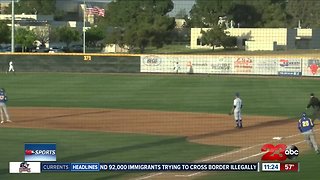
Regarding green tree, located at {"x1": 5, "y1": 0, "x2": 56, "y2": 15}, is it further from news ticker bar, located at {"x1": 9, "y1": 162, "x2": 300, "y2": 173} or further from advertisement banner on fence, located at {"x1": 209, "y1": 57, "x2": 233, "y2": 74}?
news ticker bar, located at {"x1": 9, "y1": 162, "x2": 300, "y2": 173}

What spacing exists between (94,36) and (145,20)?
2243 cm

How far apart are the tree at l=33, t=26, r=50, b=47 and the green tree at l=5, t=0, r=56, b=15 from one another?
3.55 ft

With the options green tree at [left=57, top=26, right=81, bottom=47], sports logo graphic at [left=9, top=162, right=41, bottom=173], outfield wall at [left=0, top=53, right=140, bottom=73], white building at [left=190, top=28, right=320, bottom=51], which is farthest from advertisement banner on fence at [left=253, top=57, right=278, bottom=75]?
sports logo graphic at [left=9, top=162, right=41, bottom=173]

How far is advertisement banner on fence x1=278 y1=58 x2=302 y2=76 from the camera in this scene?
105 feet

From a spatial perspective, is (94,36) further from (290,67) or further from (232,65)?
(290,67)

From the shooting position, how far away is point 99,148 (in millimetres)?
13406

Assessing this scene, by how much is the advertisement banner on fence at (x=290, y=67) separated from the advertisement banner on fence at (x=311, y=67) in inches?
11.5

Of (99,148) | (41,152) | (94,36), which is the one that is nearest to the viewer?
(41,152)

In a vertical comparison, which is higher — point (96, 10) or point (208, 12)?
point (96, 10)

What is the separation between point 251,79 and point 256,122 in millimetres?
14783

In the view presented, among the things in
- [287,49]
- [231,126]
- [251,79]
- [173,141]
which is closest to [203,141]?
[173,141]

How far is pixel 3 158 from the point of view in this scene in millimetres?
11852

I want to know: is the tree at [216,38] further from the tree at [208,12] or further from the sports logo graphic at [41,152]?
the sports logo graphic at [41,152]

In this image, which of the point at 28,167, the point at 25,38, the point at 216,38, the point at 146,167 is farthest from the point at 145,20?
the point at 25,38
